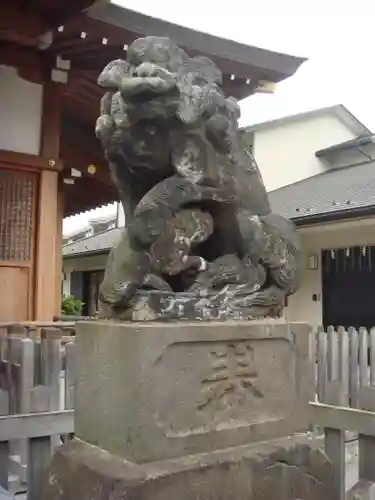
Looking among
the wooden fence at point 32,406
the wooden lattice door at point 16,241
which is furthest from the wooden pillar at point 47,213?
the wooden fence at point 32,406

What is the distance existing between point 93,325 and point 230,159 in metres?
1.02

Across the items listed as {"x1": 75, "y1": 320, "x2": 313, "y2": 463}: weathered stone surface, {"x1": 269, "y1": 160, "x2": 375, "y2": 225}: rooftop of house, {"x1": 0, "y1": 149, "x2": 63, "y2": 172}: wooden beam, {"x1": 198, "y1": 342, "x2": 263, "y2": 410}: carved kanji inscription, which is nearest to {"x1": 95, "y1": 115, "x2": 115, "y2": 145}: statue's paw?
{"x1": 75, "y1": 320, "x2": 313, "y2": 463}: weathered stone surface

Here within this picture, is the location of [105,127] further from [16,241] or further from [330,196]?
[330,196]

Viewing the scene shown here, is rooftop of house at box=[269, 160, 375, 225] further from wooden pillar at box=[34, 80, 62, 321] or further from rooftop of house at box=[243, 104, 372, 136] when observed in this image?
wooden pillar at box=[34, 80, 62, 321]

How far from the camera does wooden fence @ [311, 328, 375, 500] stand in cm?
329

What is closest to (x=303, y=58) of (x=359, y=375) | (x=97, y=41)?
(x=97, y=41)

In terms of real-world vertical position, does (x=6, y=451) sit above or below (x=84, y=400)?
below

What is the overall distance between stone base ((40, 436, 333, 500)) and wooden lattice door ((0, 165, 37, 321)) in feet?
13.7

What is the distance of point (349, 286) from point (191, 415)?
7.35m

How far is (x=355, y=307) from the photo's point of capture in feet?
29.8

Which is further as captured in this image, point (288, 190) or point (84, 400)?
point (288, 190)

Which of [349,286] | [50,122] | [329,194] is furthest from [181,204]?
[329,194]

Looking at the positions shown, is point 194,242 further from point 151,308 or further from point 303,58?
point 303,58

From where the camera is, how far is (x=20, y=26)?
5461mm
